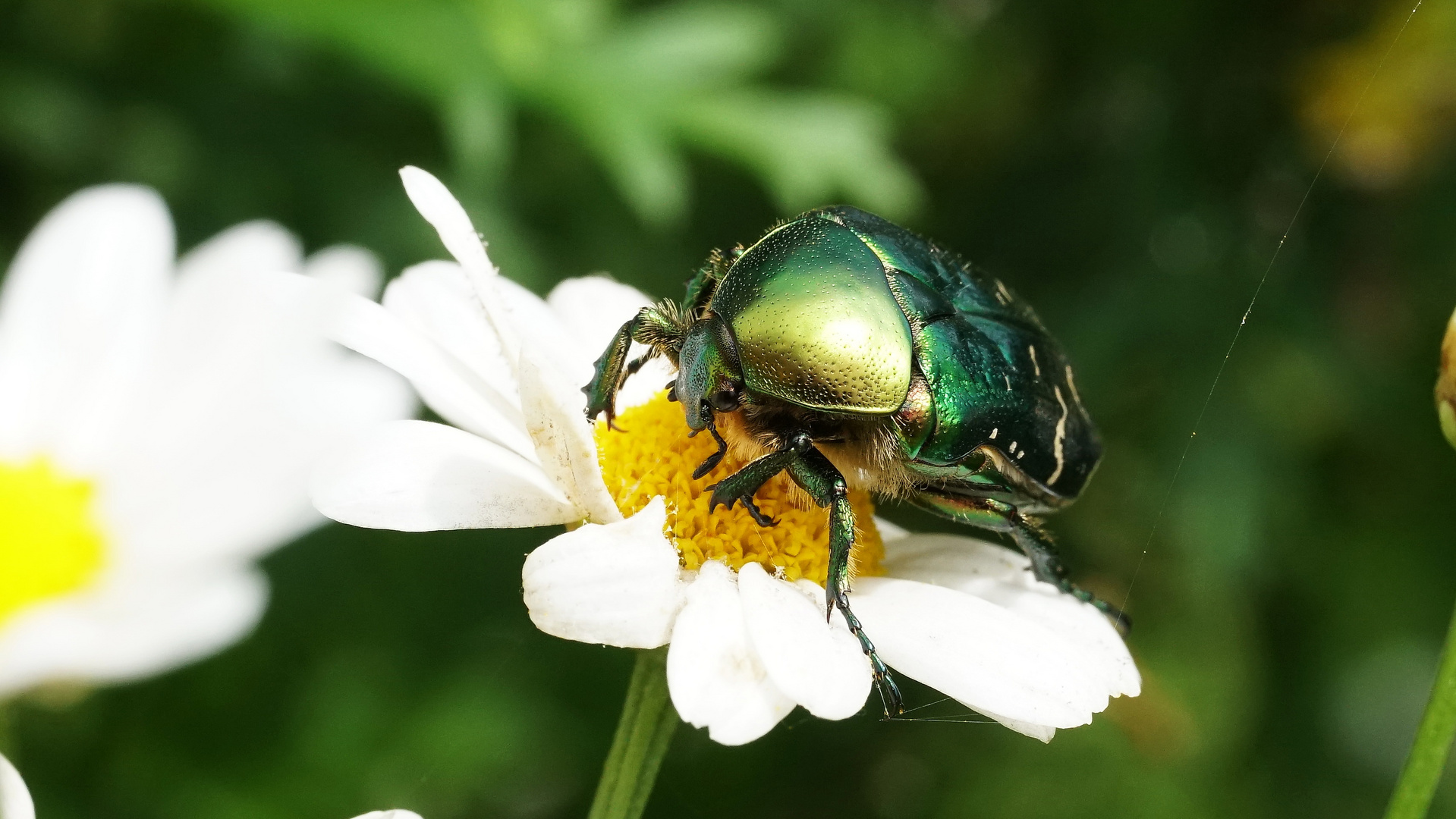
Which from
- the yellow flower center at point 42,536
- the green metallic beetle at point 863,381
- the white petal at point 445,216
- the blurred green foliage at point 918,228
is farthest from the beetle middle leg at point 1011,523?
the blurred green foliage at point 918,228

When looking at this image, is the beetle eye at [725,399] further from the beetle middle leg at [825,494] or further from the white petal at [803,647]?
the white petal at [803,647]

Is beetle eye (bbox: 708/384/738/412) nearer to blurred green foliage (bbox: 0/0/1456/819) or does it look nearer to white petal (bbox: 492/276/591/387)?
white petal (bbox: 492/276/591/387)

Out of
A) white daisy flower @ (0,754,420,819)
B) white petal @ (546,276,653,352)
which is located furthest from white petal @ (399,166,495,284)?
white daisy flower @ (0,754,420,819)

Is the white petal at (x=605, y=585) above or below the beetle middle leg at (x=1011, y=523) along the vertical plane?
above

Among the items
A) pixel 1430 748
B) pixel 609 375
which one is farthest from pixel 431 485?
pixel 1430 748

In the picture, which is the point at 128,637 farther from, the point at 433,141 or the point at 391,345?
the point at 433,141

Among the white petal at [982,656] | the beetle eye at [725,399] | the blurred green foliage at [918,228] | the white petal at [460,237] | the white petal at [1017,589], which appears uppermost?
the white petal at [460,237]

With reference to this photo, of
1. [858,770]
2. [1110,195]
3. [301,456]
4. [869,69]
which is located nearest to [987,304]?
[301,456]

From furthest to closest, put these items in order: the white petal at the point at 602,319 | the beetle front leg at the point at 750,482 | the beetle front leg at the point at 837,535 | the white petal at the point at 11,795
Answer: the white petal at the point at 602,319 < the beetle front leg at the point at 750,482 < the beetle front leg at the point at 837,535 < the white petal at the point at 11,795
